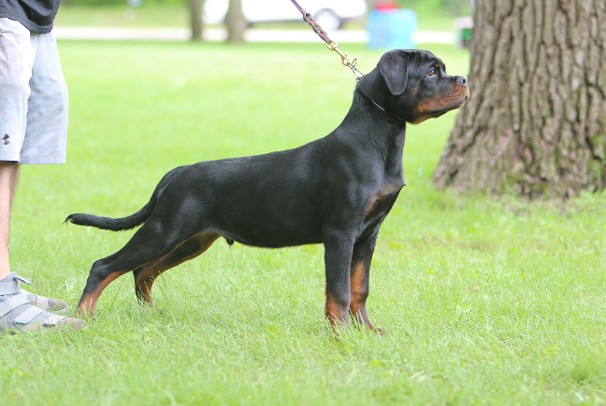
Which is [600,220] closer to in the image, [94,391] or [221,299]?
[221,299]

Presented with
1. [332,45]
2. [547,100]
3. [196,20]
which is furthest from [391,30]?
[332,45]

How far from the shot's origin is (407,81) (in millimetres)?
4055

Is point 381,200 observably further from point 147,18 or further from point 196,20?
point 147,18

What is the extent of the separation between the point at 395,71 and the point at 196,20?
30.3 meters

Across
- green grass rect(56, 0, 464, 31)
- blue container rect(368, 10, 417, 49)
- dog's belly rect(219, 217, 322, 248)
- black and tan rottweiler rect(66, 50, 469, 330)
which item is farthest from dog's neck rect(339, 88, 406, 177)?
green grass rect(56, 0, 464, 31)

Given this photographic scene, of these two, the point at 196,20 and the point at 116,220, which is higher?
the point at 116,220

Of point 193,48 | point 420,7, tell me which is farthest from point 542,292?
point 420,7

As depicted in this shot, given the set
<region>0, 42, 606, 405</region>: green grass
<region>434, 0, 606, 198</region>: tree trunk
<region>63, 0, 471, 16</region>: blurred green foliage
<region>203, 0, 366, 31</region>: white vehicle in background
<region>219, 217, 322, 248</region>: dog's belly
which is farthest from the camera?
<region>63, 0, 471, 16</region>: blurred green foliage

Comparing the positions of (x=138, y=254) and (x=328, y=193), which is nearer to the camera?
(x=328, y=193)

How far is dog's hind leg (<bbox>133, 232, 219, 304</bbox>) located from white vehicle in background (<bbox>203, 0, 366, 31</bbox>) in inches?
1314

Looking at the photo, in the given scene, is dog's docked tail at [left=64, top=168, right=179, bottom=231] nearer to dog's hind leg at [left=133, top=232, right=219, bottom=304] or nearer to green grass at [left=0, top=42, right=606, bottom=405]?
dog's hind leg at [left=133, top=232, right=219, bottom=304]

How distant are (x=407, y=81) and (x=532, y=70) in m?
3.45

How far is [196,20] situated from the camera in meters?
33.4

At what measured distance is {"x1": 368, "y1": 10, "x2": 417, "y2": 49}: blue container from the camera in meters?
28.2
